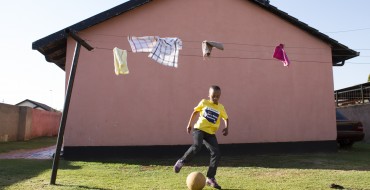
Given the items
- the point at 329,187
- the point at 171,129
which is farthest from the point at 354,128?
the point at 329,187

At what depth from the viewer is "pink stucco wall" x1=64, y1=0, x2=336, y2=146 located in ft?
32.1

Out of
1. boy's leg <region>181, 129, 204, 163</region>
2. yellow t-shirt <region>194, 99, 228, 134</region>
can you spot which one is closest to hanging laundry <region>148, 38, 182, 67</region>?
yellow t-shirt <region>194, 99, 228, 134</region>

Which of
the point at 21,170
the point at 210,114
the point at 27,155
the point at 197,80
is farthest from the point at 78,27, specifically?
the point at 210,114

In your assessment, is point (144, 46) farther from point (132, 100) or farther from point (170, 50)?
→ point (132, 100)

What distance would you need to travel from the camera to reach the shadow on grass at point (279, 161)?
828 centimetres

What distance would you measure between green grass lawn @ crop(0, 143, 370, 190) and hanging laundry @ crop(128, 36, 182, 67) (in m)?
2.27

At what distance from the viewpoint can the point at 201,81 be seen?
33.8 ft

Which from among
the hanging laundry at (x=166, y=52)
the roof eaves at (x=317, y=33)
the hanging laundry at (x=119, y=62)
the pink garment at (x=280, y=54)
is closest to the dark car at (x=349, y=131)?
the roof eaves at (x=317, y=33)

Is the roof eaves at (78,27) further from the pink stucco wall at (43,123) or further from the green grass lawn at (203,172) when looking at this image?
the pink stucco wall at (43,123)

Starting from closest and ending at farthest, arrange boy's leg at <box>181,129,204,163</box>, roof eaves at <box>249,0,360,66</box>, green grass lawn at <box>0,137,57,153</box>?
boy's leg at <box>181,129,204,163</box> < roof eaves at <box>249,0,360,66</box> < green grass lawn at <box>0,137,57,153</box>

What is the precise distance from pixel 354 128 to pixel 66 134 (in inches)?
348

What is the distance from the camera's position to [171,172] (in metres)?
7.54

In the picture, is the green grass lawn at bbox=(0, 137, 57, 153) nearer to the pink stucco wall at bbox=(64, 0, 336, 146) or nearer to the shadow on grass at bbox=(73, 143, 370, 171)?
the pink stucco wall at bbox=(64, 0, 336, 146)

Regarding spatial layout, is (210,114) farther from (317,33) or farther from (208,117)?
(317,33)
